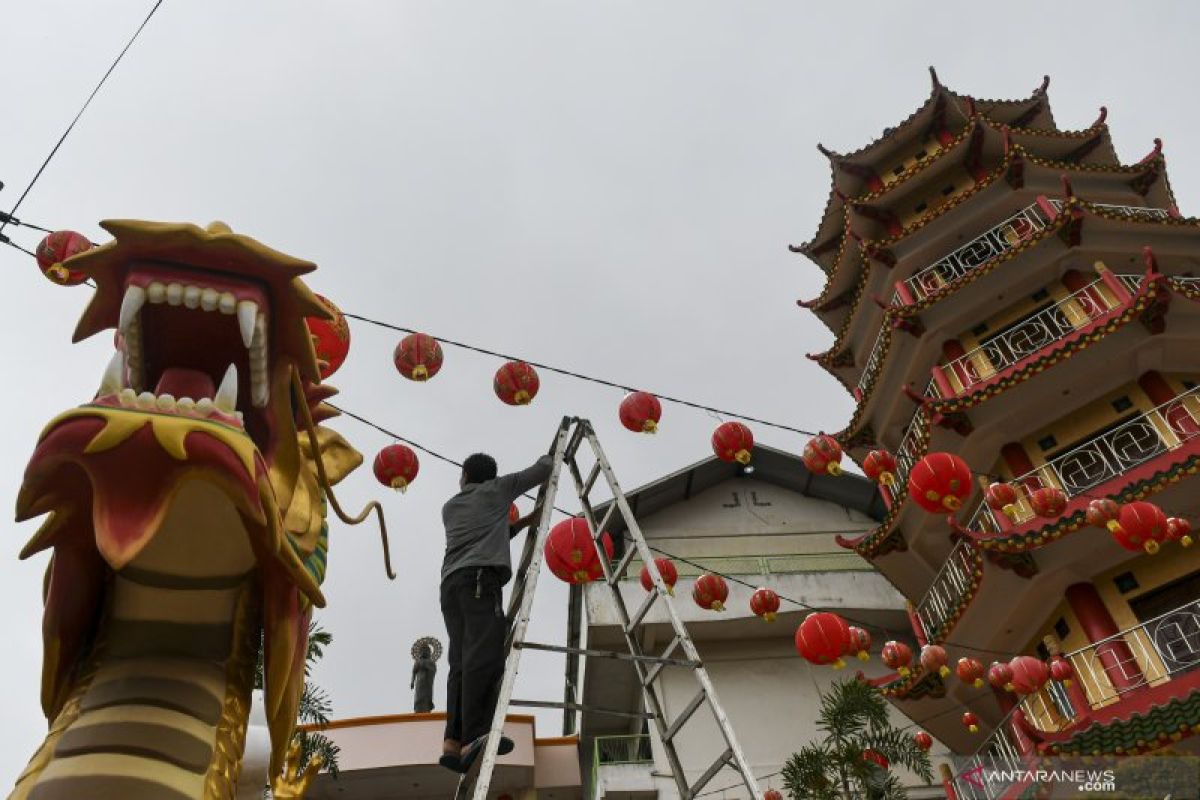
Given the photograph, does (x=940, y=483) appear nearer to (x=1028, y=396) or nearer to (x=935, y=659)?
(x=935, y=659)

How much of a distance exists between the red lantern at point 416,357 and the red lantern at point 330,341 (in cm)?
207

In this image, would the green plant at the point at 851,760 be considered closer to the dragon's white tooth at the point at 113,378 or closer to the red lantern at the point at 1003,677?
the red lantern at the point at 1003,677

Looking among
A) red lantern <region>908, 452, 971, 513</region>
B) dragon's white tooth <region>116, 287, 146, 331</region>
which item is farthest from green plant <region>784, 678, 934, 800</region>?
dragon's white tooth <region>116, 287, 146, 331</region>

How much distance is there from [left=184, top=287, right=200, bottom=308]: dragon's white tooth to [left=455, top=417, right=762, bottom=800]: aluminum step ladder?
2.14m

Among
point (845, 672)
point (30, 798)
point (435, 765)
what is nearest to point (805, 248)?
point (845, 672)

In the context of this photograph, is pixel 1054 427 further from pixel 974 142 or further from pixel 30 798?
pixel 30 798

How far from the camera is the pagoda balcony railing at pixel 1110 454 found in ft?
39.2

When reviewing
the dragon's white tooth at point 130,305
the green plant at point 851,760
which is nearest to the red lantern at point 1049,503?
the green plant at point 851,760

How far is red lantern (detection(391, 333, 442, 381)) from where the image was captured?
8031 mm

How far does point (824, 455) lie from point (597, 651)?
6748 mm

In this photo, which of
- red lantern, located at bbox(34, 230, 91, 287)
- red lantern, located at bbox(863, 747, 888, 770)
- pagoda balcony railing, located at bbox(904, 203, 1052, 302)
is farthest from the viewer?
pagoda balcony railing, located at bbox(904, 203, 1052, 302)

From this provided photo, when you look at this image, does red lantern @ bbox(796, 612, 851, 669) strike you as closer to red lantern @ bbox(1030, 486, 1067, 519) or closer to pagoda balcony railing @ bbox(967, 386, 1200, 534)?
red lantern @ bbox(1030, 486, 1067, 519)

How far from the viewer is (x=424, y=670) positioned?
19.6 metres

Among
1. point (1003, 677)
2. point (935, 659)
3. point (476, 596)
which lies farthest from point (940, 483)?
point (476, 596)
